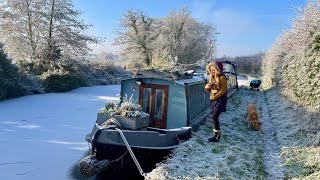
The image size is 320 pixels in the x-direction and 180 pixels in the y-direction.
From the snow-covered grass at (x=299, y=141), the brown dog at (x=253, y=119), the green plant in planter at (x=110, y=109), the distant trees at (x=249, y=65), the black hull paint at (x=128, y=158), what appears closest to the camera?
the snow-covered grass at (x=299, y=141)

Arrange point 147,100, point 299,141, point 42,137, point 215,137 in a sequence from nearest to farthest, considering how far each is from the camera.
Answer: point 215,137 → point 147,100 → point 299,141 → point 42,137

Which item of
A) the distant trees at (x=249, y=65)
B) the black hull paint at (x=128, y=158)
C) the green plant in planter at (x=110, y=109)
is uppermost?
the distant trees at (x=249, y=65)

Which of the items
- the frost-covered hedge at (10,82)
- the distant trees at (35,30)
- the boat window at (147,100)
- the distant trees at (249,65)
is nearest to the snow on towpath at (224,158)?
the boat window at (147,100)

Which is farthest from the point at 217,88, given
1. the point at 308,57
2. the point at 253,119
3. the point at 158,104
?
the point at 308,57

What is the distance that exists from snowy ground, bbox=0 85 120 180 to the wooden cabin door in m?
1.73

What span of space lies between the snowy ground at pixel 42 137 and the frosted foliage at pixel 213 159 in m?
2.06

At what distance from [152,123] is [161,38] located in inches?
1230

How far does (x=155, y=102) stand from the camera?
24.5ft

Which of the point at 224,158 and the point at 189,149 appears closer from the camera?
the point at 224,158

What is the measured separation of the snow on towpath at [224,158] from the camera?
529cm

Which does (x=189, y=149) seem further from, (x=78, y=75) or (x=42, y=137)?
(x=78, y=75)

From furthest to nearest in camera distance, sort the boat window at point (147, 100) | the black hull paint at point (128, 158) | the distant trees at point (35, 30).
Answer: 1. the distant trees at point (35, 30)
2. the boat window at point (147, 100)
3. the black hull paint at point (128, 158)

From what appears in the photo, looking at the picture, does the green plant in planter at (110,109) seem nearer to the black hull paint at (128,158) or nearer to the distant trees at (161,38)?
the black hull paint at (128,158)

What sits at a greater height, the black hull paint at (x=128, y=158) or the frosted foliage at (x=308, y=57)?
the frosted foliage at (x=308, y=57)
